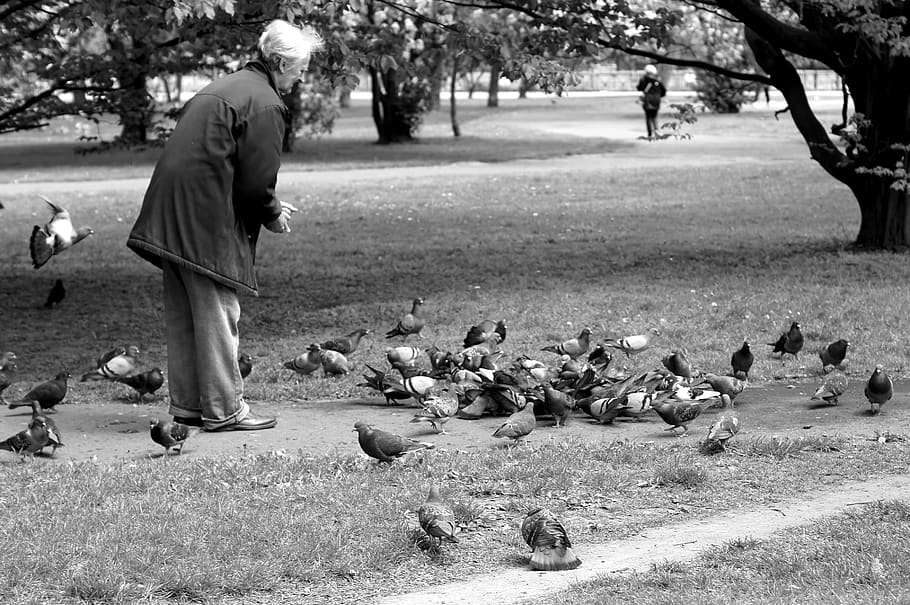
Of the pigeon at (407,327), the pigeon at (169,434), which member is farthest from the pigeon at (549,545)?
the pigeon at (407,327)

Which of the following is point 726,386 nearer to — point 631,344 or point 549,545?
point 631,344

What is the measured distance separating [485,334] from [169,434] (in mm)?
3850

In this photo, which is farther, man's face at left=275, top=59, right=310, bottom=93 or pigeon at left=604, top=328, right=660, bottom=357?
pigeon at left=604, top=328, right=660, bottom=357

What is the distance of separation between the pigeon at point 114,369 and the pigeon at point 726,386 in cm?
435

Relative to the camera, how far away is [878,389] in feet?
26.6

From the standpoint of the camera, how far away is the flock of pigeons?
23.4 feet

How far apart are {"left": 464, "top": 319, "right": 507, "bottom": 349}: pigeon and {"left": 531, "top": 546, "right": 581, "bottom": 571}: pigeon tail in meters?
5.02


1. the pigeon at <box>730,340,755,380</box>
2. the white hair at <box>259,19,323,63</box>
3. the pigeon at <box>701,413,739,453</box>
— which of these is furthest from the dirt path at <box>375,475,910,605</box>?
the white hair at <box>259,19,323,63</box>

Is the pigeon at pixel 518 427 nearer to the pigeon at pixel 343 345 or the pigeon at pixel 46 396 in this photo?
the pigeon at pixel 343 345

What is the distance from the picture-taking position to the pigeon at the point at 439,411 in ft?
25.8

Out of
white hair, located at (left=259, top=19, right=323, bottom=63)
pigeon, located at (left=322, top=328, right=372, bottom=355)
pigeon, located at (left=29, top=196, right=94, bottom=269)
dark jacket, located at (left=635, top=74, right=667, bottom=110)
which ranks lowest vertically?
pigeon, located at (left=322, top=328, right=372, bottom=355)

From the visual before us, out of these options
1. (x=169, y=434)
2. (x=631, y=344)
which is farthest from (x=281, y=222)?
(x=631, y=344)

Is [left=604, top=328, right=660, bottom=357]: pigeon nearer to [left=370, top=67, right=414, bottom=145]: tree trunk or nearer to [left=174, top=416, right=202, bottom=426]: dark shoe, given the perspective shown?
[left=174, top=416, right=202, bottom=426]: dark shoe

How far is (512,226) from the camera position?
19.2 metres
